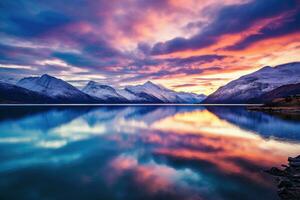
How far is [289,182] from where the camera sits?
1547 cm

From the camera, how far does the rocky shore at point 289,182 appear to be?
14.0 metres

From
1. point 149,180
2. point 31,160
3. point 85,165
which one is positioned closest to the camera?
point 149,180

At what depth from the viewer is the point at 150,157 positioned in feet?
82.6

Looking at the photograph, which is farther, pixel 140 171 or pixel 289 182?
pixel 140 171

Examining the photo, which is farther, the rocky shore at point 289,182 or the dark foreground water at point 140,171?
the dark foreground water at point 140,171

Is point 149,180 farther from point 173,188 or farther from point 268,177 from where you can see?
point 268,177

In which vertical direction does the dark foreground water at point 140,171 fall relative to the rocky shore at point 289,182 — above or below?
below

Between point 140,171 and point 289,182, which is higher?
point 289,182

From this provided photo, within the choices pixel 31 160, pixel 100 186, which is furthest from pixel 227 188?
pixel 31 160

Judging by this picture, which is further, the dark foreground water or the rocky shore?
the dark foreground water

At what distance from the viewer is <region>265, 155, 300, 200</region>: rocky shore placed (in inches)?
549

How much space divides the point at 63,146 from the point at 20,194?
17.2 meters

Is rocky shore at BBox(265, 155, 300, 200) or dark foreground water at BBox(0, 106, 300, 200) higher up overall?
rocky shore at BBox(265, 155, 300, 200)

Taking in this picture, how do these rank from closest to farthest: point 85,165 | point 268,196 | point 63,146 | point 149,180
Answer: point 268,196 < point 149,180 < point 85,165 < point 63,146
